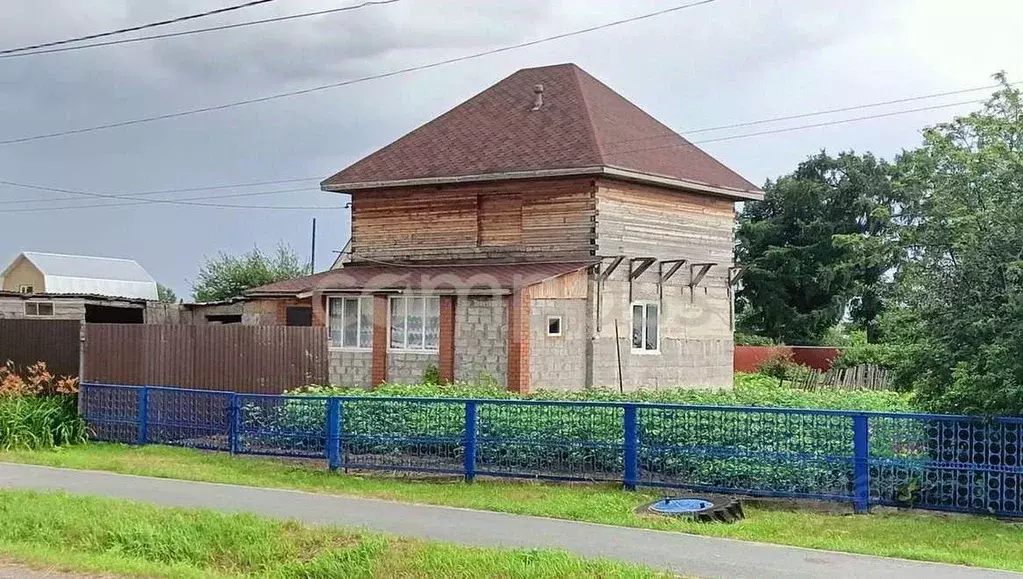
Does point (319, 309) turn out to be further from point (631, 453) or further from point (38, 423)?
point (631, 453)

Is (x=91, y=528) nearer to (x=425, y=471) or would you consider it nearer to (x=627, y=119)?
(x=425, y=471)

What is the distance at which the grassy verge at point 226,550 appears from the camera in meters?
9.05

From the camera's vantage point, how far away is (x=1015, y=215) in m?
12.6

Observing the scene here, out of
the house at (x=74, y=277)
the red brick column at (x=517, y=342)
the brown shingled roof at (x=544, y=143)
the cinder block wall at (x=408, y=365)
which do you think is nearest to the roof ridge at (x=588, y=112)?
the brown shingled roof at (x=544, y=143)

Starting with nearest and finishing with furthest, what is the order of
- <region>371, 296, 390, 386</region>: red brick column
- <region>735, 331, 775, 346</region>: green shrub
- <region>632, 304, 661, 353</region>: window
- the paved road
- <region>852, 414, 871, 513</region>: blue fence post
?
1. the paved road
2. <region>852, 414, 871, 513</region>: blue fence post
3. <region>371, 296, 390, 386</region>: red brick column
4. <region>632, 304, 661, 353</region>: window
5. <region>735, 331, 775, 346</region>: green shrub

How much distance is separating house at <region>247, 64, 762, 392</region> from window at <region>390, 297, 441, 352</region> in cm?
4

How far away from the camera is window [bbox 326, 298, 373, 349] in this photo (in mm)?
26422

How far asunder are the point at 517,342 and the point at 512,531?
13021 millimetres

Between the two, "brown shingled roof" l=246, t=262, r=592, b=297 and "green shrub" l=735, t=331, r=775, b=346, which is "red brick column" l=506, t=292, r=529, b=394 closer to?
"brown shingled roof" l=246, t=262, r=592, b=297

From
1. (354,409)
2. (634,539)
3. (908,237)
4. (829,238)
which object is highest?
(829,238)

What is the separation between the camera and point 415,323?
25.8m

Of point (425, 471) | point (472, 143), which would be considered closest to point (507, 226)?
point (472, 143)

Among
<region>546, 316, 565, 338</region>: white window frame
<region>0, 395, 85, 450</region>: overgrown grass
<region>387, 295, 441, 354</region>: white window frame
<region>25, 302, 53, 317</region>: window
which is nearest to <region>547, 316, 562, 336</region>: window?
<region>546, 316, 565, 338</region>: white window frame

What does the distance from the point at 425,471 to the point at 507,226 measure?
1407 centimetres
